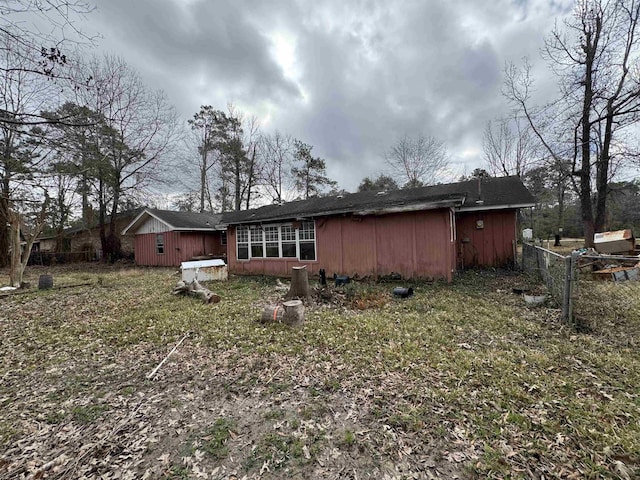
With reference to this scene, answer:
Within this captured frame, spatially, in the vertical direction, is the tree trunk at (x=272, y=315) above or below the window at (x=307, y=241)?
below

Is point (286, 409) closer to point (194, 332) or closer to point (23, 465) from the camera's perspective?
point (23, 465)

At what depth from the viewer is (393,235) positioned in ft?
30.8

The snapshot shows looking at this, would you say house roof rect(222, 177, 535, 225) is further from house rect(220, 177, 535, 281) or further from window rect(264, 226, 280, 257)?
window rect(264, 226, 280, 257)

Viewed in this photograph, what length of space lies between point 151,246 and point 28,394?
57.8 feet

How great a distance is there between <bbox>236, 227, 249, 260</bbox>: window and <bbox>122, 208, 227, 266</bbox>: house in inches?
241

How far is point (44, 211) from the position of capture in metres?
10.3

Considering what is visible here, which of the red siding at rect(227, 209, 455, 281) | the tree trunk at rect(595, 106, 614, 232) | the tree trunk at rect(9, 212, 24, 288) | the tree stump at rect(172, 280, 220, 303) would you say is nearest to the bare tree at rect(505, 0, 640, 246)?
the tree trunk at rect(595, 106, 614, 232)

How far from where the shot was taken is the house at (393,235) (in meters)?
8.81

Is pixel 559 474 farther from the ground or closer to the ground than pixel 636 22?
closer to the ground

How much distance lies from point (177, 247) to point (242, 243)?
777 cm

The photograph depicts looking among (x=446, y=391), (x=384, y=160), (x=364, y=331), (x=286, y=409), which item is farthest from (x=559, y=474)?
(x=384, y=160)

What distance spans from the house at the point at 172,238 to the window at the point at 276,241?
6501mm

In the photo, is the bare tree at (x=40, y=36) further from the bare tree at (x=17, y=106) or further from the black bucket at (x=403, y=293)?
the black bucket at (x=403, y=293)

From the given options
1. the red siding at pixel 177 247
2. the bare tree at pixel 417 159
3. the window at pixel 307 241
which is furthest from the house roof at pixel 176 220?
the bare tree at pixel 417 159
